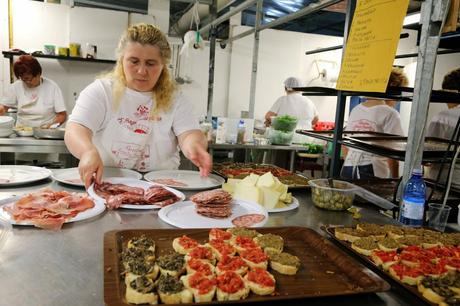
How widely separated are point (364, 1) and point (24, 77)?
14.0ft

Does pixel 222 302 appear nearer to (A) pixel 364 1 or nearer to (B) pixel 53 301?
(B) pixel 53 301

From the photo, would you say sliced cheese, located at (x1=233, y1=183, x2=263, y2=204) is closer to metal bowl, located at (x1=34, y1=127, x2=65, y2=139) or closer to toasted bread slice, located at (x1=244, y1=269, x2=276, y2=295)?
toasted bread slice, located at (x1=244, y1=269, x2=276, y2=295)

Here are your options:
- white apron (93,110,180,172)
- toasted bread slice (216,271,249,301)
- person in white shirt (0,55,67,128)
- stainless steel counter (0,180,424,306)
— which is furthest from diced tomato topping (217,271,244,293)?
person in white shirt (0,55,67,128)

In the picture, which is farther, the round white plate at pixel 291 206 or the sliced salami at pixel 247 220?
the round white plate at pixel 291 206

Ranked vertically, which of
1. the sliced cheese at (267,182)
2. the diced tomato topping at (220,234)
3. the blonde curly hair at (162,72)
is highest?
the blonde curly hair at (162,72)

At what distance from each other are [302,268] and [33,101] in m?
4.79

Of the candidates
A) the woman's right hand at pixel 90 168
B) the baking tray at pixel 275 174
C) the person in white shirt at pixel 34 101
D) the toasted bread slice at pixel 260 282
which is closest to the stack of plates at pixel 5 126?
the person in white shirt at pixel 34 101

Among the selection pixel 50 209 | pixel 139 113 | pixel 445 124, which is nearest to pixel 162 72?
pixel 139 113

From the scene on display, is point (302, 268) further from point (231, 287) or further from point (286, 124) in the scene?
point (286, 124)

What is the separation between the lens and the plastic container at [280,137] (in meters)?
5.01

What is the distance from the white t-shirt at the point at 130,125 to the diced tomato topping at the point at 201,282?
1428mm

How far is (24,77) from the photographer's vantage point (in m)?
4.80

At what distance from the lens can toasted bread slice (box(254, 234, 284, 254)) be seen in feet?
4.06

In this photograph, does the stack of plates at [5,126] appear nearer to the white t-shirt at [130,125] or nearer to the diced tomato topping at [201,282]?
the white t-shirt at [130,125]
